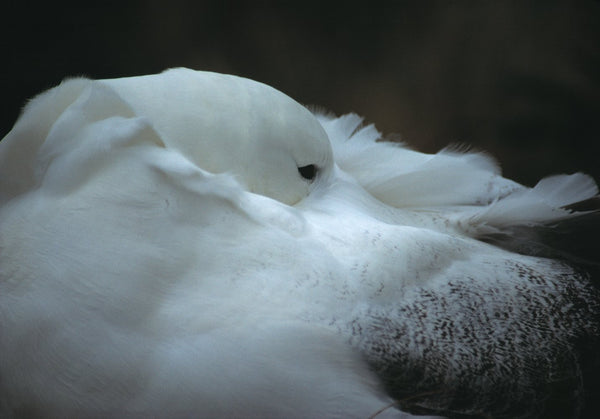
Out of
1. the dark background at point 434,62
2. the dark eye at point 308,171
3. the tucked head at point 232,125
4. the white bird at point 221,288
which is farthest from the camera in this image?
the dark background at point 434,62

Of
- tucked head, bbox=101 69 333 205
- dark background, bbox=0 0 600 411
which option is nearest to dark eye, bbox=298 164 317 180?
tucked head, bbox=101 69 333 205

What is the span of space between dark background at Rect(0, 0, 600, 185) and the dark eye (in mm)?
514

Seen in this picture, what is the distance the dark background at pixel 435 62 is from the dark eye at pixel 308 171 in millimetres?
514

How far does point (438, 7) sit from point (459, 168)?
0.49 meters

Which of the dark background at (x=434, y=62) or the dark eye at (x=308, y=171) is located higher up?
the dark background at (x=434, y=62)

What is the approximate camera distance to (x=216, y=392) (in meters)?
0.40

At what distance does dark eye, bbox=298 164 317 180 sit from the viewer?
2.28ft

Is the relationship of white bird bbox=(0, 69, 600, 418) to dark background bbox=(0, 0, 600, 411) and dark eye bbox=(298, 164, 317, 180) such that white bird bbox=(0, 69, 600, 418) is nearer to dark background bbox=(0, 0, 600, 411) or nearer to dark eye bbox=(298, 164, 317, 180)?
dark eye bbox=(298, 164, 317, 180)

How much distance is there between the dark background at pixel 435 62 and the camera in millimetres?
1174

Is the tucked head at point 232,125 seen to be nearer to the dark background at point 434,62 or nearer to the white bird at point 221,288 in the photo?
the white bird at point 221,288

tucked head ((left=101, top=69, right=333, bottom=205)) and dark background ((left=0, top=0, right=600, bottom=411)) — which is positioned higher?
dark background ((left=0, top=0, right=600, bottom=411))

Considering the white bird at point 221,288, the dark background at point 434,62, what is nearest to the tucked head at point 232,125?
the white bird at point 221,288

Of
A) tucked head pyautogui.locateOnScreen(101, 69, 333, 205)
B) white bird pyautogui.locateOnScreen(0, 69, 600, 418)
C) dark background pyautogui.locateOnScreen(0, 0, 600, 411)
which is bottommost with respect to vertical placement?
white bird pyautogui.locateOnScreen(0, 69, 600, 418)

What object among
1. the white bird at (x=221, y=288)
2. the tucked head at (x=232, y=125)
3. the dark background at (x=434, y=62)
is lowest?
the white bird at (x=221, y=288)
